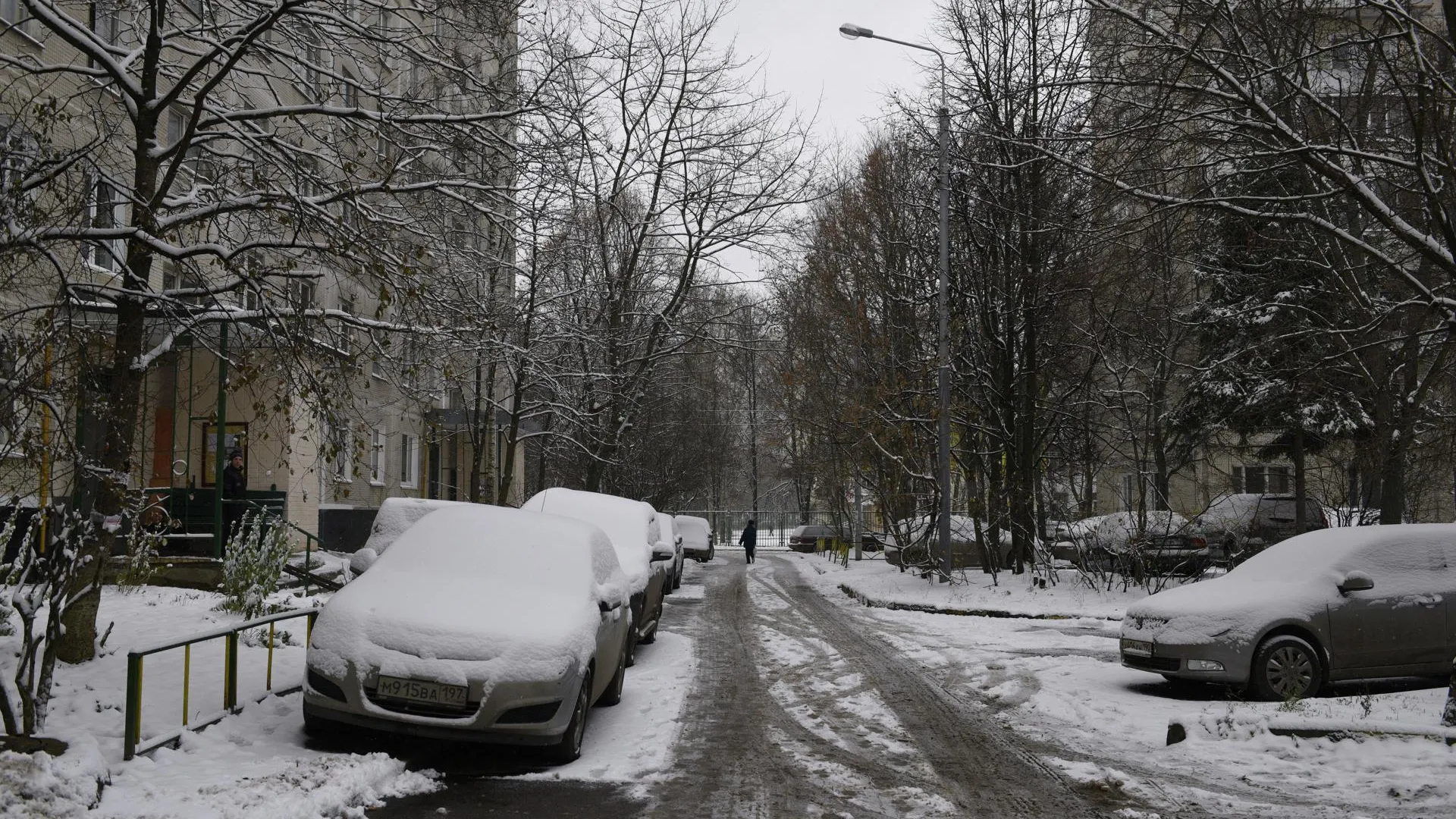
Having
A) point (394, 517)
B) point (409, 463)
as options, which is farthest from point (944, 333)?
point (409, 463)

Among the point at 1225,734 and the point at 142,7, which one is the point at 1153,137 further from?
the point at 142,7

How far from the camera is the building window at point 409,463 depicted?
35.7m

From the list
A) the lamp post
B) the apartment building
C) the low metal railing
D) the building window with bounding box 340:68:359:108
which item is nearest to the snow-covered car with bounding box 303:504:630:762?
the low metal railing

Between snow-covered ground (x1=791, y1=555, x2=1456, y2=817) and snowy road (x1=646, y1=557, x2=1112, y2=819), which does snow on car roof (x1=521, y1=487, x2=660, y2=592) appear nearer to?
snowy road (x1=646, y1=557, x2=1112, y2=819)

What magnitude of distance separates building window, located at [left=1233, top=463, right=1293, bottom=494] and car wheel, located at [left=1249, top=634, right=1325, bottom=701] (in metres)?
→ 21.0

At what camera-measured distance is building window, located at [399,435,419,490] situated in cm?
3572

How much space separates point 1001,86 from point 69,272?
19230mm

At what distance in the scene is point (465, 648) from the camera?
7.54 metres

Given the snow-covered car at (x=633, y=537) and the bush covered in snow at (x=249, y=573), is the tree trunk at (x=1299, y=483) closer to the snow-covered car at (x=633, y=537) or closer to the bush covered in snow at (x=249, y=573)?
the snow-covered car at (x=633, y=537)

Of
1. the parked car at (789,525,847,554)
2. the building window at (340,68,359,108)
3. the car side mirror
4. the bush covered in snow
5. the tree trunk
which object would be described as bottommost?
the parked car at (789,525,847,554)

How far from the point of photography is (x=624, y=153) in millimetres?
24328

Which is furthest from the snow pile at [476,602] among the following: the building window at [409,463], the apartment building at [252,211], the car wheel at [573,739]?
the building window at [409,463]

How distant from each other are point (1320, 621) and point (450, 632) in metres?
7.76

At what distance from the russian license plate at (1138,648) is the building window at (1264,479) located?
68.3 feet
